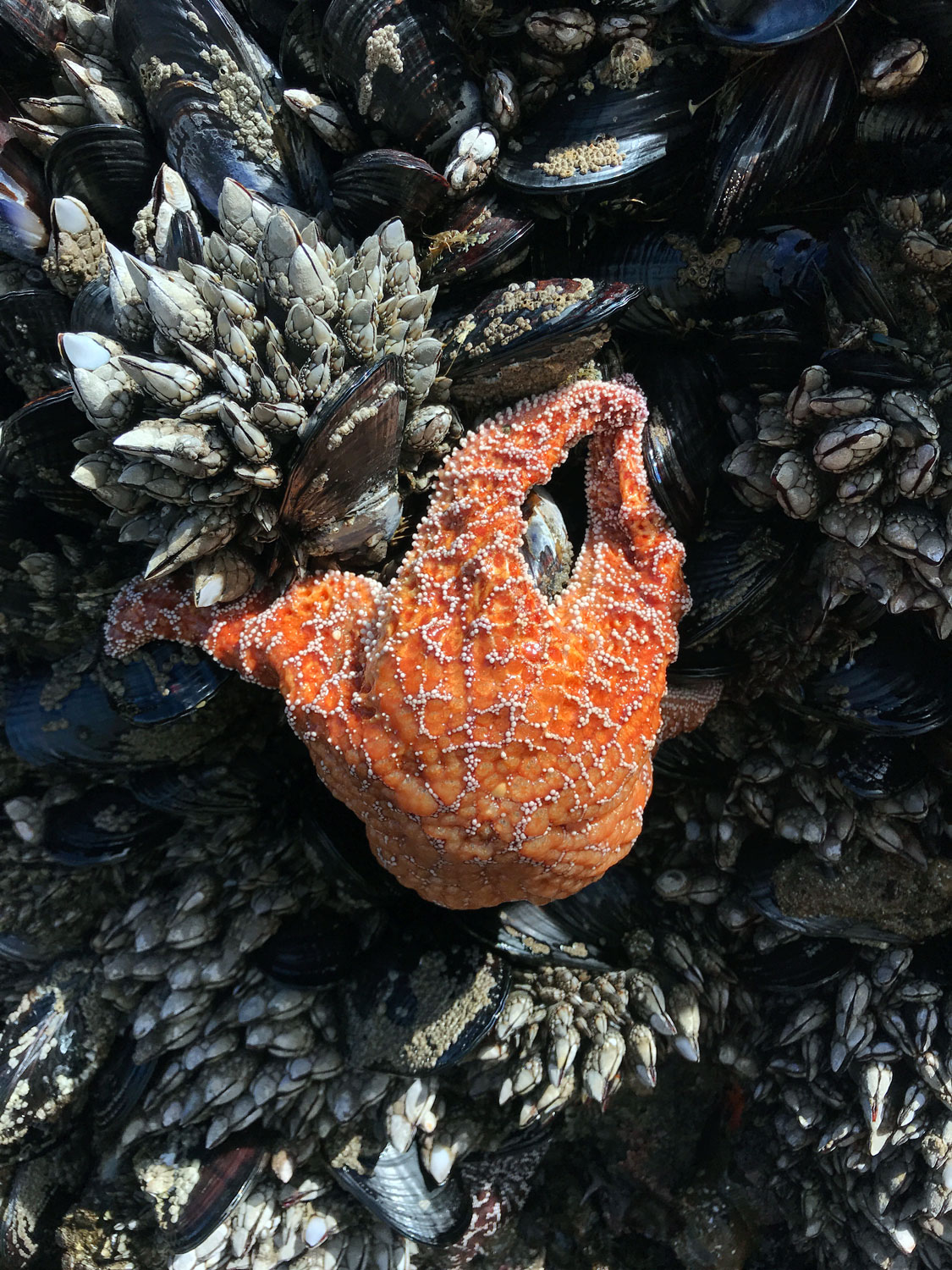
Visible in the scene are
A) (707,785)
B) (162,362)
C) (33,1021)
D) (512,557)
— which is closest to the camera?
(162,362)

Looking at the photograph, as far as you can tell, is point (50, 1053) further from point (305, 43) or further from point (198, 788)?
point (305, 43)

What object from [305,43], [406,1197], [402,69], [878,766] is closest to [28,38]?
[305,43]

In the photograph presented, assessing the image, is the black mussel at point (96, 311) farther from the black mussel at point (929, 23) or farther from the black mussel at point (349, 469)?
the black mussel at point (929, 23)

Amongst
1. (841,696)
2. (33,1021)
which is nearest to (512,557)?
(841,696)

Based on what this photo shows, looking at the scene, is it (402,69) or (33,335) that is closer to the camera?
(402,69)

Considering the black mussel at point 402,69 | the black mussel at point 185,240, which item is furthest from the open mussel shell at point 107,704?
the black mussel at point 402,69

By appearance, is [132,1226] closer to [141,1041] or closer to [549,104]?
[141,1041]

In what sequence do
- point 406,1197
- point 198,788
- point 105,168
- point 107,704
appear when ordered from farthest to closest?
point 406,1197
point 198,788
point 107,704
point 105,168
